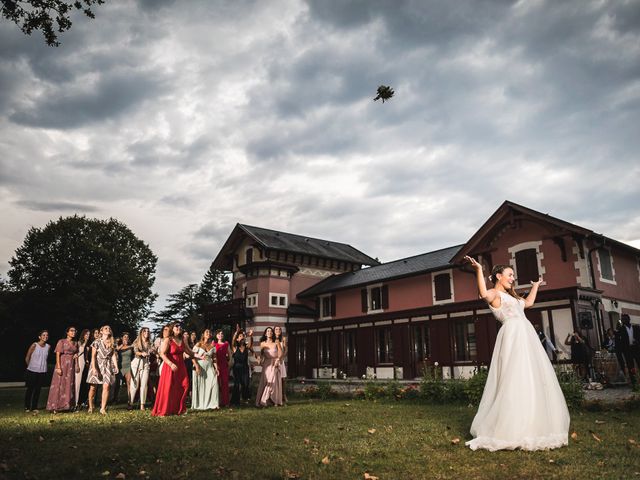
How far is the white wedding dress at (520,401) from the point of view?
5.34 m

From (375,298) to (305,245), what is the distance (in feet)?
29.2

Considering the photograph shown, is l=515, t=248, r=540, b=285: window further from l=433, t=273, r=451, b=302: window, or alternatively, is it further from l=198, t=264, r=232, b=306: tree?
l=198, t=264, r=232, b=306: tree

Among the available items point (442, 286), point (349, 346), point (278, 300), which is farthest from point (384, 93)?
point (278, 300)

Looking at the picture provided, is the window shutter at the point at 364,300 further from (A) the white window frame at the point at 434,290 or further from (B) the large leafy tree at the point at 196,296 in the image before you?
(B) the large leafy tree at the point at 196,296

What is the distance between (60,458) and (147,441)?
1.25 meters

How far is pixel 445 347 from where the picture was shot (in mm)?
23047

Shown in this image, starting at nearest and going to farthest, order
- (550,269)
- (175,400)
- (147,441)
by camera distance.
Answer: (147,441) < (175,400) < (550,269)

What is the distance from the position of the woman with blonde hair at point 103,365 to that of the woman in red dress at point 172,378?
52.5 inches

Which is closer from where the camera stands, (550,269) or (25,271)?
(550,269)

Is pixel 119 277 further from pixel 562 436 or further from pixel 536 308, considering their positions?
pixel 562 436

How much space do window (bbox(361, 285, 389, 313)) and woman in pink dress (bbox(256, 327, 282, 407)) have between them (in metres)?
17.7

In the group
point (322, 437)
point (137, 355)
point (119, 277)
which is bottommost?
point (322, 437)

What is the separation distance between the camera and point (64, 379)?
11.1m

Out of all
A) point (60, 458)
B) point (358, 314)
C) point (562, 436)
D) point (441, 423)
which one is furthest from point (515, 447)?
point (358, 314)
